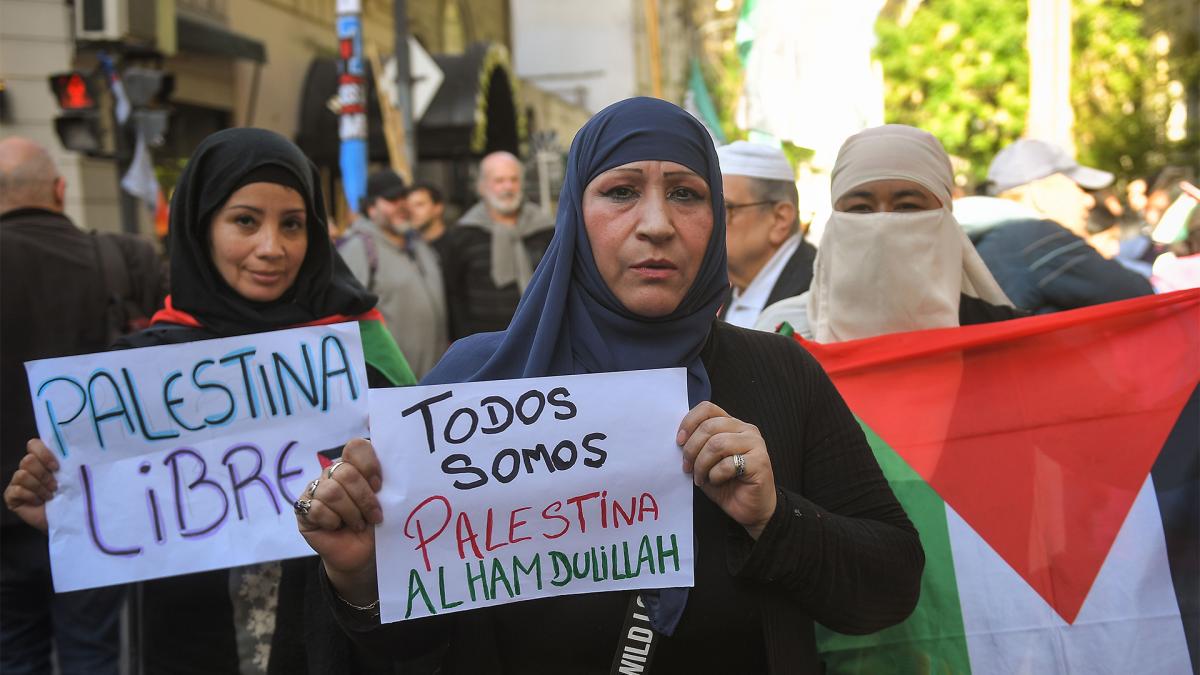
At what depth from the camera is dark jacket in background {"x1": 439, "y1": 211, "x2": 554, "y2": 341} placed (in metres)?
8.03

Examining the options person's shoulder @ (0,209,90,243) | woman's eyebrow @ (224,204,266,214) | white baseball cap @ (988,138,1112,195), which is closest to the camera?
woman's eyebrow @ (224,204,266,214)

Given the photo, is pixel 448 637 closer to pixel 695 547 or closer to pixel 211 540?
pixel 695 547

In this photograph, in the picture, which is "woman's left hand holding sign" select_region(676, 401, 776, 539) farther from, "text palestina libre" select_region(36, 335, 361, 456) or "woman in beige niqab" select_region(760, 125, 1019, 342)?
"text palestina libre" select_region(36, 335, 361, 456)

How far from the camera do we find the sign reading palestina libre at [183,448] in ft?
9.52

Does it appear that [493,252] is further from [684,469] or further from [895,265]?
[684,469]

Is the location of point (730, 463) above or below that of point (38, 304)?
below

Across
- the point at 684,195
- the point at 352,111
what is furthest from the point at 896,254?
the point at 352,111

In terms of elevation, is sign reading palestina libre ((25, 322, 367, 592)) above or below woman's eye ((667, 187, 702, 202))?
below

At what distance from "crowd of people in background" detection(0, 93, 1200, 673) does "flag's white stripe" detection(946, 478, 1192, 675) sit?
20.6 inches

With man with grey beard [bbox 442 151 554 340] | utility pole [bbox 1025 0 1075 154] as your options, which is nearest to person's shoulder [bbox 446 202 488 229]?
man with grey beard [bbox 442 151 554 340]

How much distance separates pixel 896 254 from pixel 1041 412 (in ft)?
1.77

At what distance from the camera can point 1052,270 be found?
4.27m

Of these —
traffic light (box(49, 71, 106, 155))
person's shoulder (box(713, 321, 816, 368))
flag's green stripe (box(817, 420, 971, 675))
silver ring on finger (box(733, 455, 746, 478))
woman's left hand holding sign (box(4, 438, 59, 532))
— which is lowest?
flag's green stripe (box(817, 420, 971, 675))

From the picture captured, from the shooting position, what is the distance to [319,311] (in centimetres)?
322
